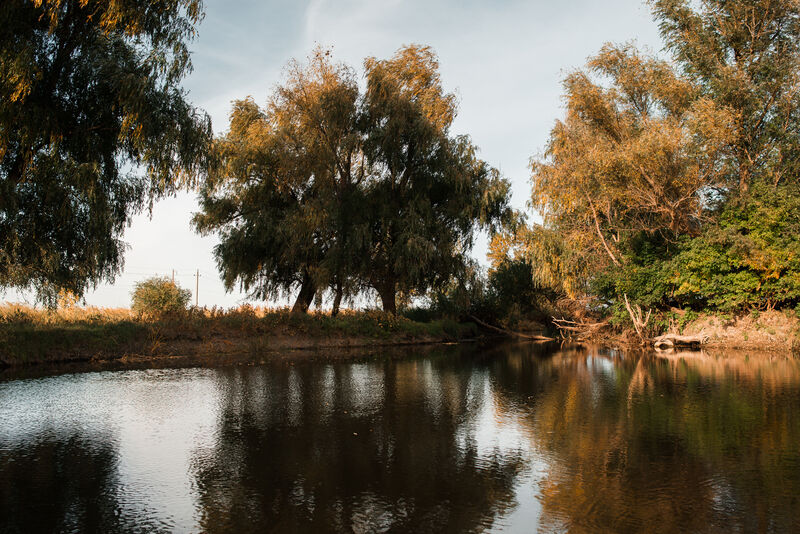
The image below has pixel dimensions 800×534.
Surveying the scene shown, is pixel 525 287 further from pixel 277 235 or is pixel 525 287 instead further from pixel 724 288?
pixel 277 235

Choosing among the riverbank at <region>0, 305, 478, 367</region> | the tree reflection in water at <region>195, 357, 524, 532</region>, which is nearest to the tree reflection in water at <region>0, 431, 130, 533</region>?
the tree reflection in water at <region>195, 357, 524, 532</region>

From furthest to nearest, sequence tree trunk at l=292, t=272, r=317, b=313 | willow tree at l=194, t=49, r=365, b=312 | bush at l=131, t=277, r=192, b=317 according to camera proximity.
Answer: bush at l=131, t=277, r=192, b=317 < tree trunk at l=292, t=272, r=317, b=313 < willow tree at l=194, t=49, r=365, b=312

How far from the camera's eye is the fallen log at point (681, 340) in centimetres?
2408

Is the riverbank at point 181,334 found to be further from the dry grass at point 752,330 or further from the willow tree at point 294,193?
the dry grass at point 752,330

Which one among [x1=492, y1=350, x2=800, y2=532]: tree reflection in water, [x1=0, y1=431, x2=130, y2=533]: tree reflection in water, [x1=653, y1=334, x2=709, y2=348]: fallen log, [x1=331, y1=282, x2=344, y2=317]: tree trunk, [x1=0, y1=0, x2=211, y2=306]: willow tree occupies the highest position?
[x1=0, y1=0, x2=211, y2=306]: willow tree

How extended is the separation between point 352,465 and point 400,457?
59 centimetres

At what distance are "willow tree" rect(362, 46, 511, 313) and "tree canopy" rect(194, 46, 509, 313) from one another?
62 mm

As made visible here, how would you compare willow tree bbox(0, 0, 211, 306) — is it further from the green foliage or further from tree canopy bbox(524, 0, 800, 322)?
the green foliage

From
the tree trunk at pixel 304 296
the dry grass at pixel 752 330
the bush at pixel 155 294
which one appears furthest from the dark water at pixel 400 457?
the bush at pixel 155 294

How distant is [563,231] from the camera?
1125 inches

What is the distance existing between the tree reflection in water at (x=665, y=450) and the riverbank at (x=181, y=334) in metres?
12.3

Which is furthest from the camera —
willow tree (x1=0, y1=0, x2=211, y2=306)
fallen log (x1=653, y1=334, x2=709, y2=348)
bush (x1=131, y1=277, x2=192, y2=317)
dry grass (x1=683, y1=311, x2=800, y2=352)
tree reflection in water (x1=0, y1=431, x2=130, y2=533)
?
bush (x1=131, y1=277, x2=192, y2=317)

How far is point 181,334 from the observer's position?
20.8 metres

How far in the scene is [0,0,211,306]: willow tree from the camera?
570 inches
